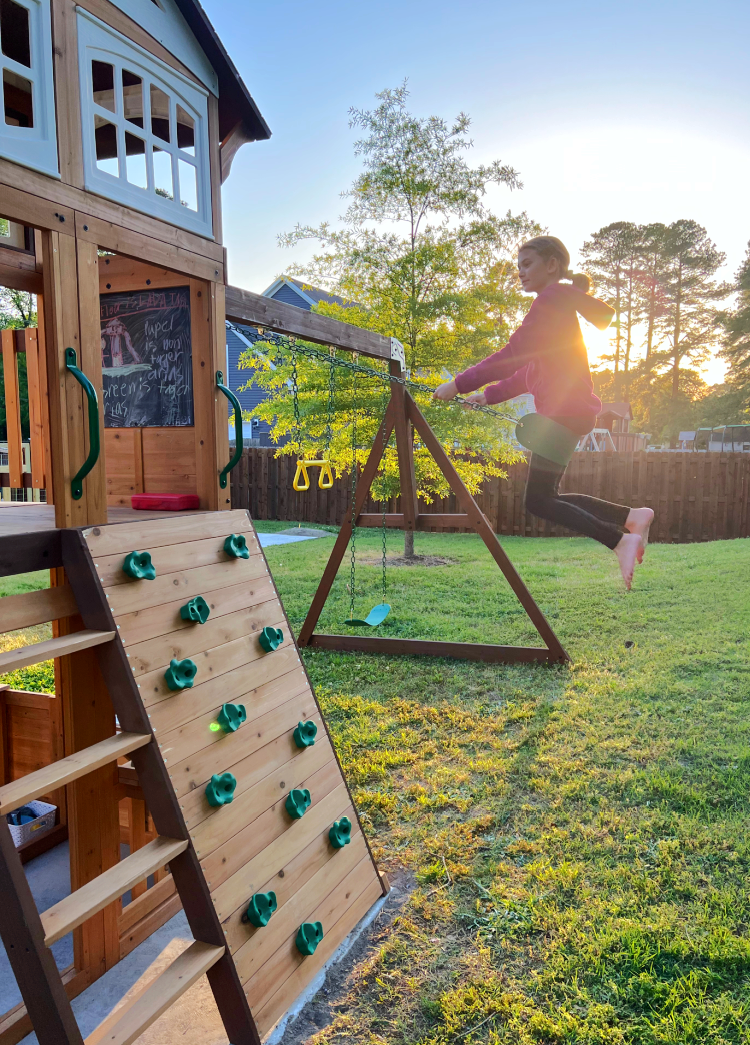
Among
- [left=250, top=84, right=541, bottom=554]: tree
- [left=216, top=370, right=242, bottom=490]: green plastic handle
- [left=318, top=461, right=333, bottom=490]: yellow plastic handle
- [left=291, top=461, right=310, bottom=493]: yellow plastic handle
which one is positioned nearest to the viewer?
[left=216, top=370, right=242, bottom=490]: green plastic handle

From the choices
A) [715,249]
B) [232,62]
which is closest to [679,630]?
[232,62]

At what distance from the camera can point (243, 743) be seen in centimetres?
230

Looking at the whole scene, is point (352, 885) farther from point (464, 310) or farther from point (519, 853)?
point (464, 310)

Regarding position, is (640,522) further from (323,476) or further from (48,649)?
(323,476)

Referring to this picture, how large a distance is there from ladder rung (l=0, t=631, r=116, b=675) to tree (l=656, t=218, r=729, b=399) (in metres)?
33.5

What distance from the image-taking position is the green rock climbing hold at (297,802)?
7.71ft

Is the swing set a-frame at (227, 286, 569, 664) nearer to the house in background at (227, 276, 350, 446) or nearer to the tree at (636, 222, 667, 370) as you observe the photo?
the house in background at (227, 276, 350, 446)

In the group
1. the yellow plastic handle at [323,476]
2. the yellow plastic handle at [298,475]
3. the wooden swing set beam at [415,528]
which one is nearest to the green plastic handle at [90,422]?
the wooden swing set beam at [415,528]

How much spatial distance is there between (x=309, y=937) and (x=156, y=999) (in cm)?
61

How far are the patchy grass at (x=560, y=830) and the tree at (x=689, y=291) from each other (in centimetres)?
2968

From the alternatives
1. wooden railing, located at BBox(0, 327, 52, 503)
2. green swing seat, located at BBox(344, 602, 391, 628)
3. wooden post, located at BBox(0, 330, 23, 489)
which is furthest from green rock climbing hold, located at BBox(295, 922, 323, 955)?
green swing seat, located at BBox(344, 602, 391, 628)

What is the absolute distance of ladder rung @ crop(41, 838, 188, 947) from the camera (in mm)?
1539

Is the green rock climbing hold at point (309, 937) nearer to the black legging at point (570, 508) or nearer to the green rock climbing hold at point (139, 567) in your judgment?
the green rock climbing hold at point (139, 567)

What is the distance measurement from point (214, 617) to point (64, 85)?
1742mm
